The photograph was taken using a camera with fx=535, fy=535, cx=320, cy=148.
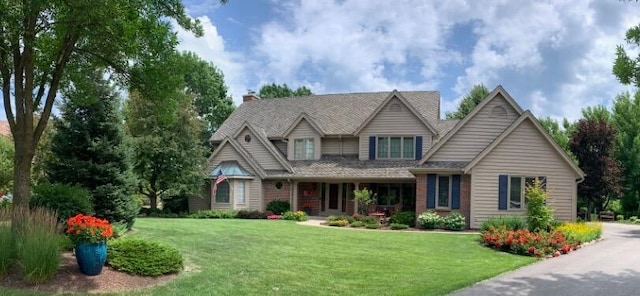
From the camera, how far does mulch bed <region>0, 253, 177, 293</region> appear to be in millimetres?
8727

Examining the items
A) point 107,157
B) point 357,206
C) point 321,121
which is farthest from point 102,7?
point 321,121

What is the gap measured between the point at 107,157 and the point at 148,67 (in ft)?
23.5

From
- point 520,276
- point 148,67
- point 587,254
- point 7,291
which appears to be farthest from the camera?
point 587,254

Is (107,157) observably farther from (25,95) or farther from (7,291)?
(7,291)

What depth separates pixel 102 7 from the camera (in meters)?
8.36

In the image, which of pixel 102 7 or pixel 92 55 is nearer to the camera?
pixel 102 7

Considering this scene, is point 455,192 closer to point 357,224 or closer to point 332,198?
point 357,224

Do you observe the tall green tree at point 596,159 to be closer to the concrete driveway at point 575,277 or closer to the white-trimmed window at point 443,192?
the white-trimmed window at point 443,192

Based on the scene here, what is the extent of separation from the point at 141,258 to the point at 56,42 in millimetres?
4414

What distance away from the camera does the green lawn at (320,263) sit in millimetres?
10008

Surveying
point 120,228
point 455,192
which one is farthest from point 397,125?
point 120,228

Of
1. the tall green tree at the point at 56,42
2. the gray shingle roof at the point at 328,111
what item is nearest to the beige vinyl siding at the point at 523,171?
the gray shingle roof at the point at 328,111

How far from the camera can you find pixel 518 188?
24891 mm

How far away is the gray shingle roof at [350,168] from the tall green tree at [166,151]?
473cm
